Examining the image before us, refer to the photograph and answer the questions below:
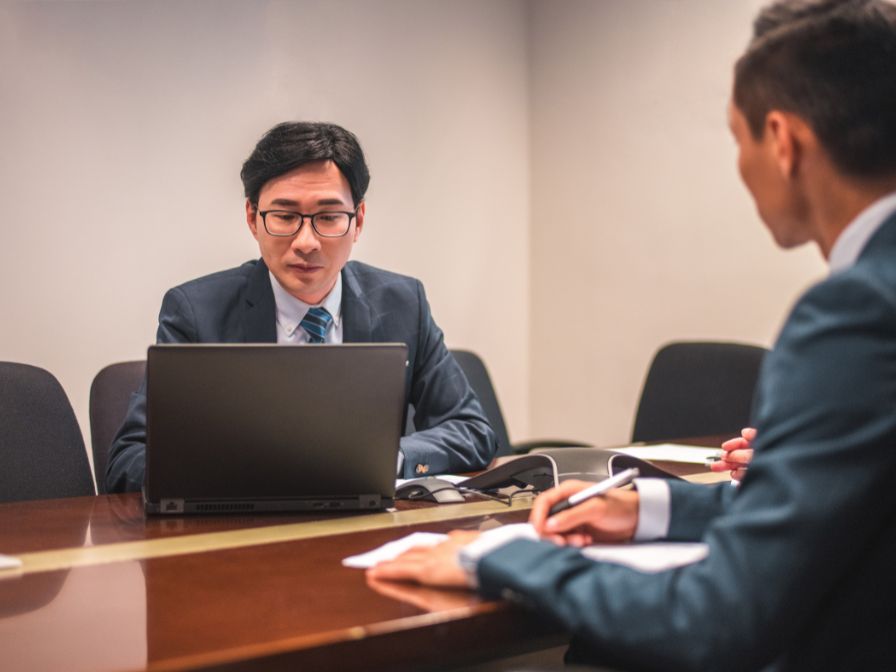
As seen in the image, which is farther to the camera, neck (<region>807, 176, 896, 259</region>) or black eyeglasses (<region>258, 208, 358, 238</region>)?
black eyeglasses (<region>258, 208, 358, 238</region>)

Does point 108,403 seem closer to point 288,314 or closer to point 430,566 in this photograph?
point 288,314

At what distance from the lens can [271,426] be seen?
6.23 feet

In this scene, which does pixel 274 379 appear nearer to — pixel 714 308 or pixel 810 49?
pixel 810 49

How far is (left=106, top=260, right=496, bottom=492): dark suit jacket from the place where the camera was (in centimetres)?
239

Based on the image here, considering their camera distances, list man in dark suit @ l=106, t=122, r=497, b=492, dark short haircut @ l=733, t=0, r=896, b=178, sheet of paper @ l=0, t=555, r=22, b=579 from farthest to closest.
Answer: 1. man in dark suit @ l=106, t=122, r=497, b=492
2. sheet of paper @ l=0, t=555, r=22, b=579
3. dark short haircut @ l=733, t=0, r=896, b=178

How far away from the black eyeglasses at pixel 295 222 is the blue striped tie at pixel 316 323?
0.20 metres

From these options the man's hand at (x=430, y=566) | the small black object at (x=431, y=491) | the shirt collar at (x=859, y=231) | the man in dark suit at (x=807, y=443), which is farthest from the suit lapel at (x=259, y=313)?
the shirt collar at (x=859, y=231)

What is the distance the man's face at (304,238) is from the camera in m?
2.68

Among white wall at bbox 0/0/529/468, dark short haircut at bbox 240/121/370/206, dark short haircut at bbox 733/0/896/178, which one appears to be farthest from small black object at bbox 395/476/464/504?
white wall at bbox 0/0/529/468

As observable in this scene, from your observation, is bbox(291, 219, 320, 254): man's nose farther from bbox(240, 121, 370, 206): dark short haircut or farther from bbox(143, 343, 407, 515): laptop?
bbox(143, 343, 407, 515): laptop

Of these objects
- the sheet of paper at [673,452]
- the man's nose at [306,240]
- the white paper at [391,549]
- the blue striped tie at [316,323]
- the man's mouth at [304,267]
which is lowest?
the sheet of paper at [673,452]

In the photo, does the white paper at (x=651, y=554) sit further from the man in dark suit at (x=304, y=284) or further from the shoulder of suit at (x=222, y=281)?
the shoulder of suit at (x=222, y=281)

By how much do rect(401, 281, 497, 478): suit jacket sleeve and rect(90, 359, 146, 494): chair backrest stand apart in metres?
0.74

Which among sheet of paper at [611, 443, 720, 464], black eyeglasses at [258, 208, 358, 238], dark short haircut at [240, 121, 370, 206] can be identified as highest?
dark short haircut at [240, 121, 370, 206]
